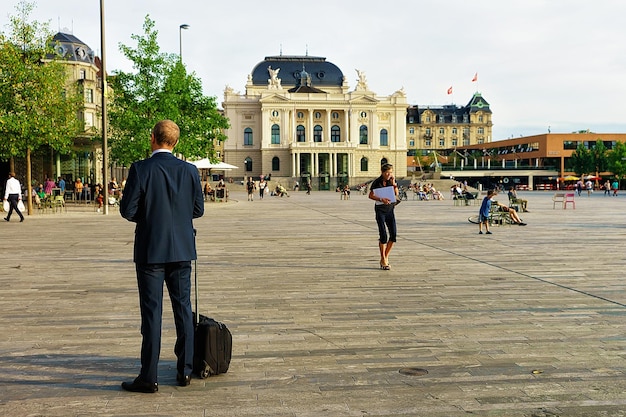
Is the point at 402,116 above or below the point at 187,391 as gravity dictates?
above

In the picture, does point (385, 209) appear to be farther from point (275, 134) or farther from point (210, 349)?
point (275, 134)

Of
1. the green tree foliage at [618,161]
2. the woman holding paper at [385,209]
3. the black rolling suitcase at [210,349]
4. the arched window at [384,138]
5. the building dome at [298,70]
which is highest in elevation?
the building dome at [298,70]

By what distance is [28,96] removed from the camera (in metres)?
29.7

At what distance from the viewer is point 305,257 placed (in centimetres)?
1345

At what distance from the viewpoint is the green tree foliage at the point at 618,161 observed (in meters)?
96.4

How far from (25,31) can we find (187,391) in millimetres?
29267

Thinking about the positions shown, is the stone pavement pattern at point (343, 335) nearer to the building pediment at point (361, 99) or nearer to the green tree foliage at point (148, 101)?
the green tree foliage at point (148, 101)

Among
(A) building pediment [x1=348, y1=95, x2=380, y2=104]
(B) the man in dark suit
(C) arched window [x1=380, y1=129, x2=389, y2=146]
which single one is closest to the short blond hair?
(B) the man in dark suit

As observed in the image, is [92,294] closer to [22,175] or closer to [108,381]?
[108,381]

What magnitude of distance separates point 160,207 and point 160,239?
24cm

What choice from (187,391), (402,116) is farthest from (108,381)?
(402,116)

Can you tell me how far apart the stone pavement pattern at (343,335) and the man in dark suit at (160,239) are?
27 centimetres

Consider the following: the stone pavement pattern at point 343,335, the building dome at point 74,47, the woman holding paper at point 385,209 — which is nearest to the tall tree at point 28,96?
the stone pavement pattern at point 343,335

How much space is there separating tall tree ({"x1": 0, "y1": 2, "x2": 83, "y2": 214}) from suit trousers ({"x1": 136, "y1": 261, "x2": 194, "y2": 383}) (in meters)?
26.1
